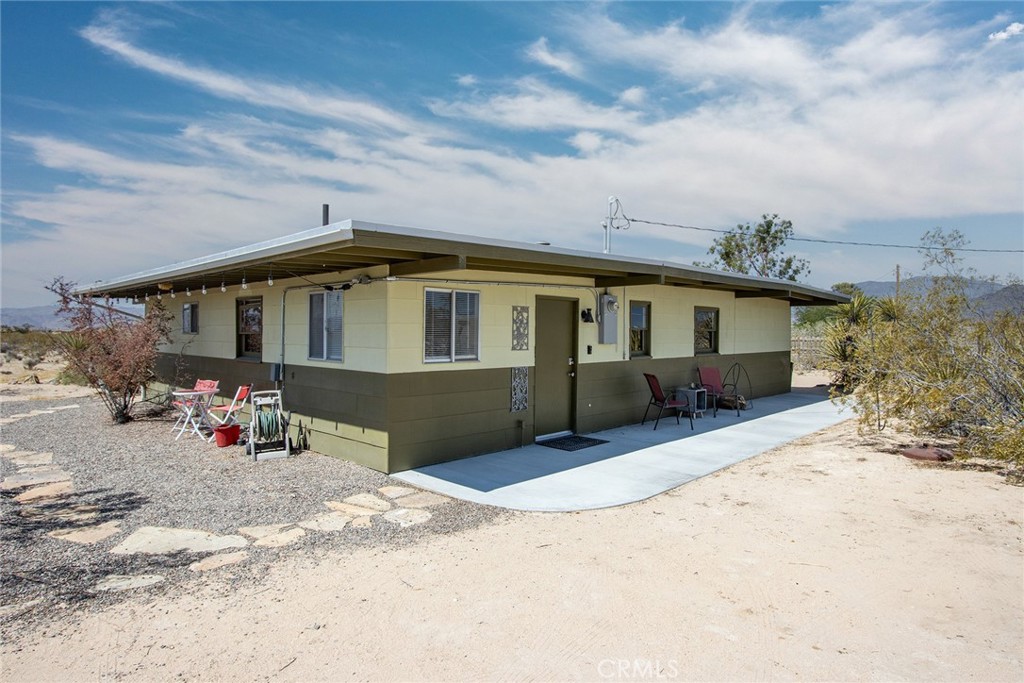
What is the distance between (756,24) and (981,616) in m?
8.75

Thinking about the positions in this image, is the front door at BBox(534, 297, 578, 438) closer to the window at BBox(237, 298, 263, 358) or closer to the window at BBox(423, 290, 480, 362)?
the window at BBox(423, 290, 480, 362)

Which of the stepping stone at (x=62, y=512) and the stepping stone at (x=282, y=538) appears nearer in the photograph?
the stepping stone at (x=282, y=538)

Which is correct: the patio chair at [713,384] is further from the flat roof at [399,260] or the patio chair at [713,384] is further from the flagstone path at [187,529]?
the flagstone path at [187,529]

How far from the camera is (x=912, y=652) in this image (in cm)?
279

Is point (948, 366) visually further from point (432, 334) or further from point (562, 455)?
point (432, 334)

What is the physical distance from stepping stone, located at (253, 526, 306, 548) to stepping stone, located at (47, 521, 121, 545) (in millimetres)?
1129

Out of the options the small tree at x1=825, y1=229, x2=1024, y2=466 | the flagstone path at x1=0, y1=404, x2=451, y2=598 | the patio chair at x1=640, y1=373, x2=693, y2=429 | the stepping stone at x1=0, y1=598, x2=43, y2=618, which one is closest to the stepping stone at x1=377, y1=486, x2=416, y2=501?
the flagstone path at x1=0, y1=404, x2=451, y2=598

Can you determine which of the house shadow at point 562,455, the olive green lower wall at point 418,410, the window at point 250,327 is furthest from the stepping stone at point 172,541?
the window at point 250,327

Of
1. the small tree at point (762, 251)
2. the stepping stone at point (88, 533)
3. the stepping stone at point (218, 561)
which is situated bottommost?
the stepping stone at point (218, 561)

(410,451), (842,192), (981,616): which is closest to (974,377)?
(981,616)

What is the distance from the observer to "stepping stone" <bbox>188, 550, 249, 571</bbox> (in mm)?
3750

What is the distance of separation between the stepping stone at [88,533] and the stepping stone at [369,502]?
1.74 meters

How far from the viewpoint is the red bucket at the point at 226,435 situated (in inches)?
305

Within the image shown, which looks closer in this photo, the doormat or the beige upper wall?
the beige upper wall
